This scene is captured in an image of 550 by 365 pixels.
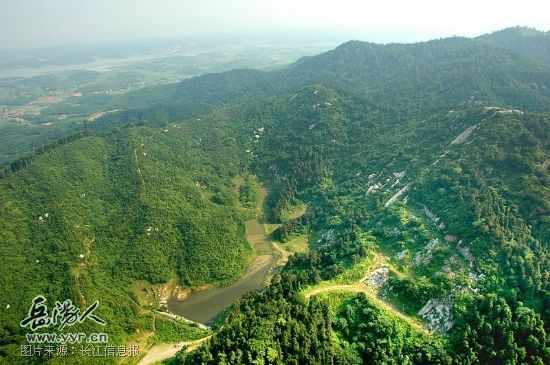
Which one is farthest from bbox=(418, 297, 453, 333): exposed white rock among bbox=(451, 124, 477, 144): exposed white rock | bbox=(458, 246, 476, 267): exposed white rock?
bbox=(451, 124, 477, 144): exposed white rock

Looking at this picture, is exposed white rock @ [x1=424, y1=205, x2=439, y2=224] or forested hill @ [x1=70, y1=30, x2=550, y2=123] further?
forested hill @ [x1=70, y1=30, x2=550, y2=123]

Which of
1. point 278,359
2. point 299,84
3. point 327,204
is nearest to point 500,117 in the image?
point 327,204

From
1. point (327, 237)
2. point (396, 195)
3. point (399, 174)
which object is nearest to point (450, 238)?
point (396, 195)

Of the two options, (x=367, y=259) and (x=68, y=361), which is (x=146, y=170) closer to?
(x=68, y=361)

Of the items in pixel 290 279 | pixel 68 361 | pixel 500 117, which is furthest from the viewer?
pixel 500 117

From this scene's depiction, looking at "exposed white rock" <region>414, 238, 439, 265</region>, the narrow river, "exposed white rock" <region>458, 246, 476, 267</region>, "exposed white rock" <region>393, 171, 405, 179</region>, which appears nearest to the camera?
"exposed white rock" <region>458, 246, 476, 267</region>

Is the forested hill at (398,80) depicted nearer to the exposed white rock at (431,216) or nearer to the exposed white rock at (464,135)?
the exposed white rock at (464,135)

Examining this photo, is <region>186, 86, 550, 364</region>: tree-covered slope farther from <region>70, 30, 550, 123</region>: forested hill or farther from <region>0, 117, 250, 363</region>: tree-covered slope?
<region>70, 30, 550, 123</region>: forested hill
